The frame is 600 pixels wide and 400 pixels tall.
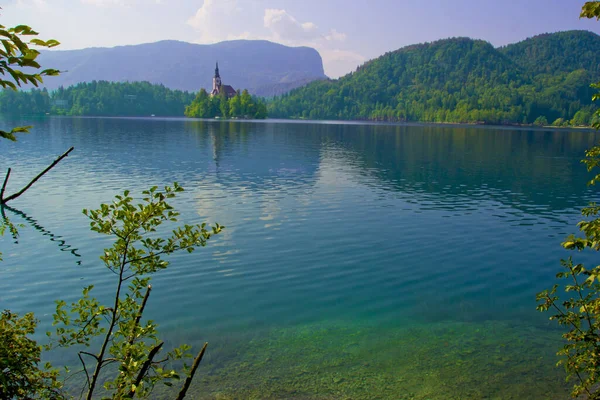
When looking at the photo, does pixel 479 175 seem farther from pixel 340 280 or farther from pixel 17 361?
pixel 17 361

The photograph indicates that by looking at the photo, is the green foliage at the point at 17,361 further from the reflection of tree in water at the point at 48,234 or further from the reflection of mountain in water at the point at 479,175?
the reflection of mountain in water at the point at 479,175

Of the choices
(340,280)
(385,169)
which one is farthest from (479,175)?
(340,280)

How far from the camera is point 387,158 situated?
2638 inches

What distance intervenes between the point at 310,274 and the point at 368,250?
15.3 feet

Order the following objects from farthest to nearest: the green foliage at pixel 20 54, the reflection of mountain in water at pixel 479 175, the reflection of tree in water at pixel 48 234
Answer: the reflection of mountain in water at pixel 479 175
the reflection of tree in water at pixel 48 234
the green foliage at pixel 20 54

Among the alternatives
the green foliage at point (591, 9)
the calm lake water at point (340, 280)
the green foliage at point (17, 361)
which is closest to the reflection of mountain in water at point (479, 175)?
the calm lake water at point (340, 280)

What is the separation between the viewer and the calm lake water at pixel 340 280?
12359mm

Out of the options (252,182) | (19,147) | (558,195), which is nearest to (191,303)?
(252,182)

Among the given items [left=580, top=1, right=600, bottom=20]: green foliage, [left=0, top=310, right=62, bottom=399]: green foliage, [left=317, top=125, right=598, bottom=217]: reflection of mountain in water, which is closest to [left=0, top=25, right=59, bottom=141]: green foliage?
[left=0, top=310, right=62, bottom=399]: green foliage

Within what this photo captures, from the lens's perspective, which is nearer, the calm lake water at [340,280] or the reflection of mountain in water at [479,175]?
the calm lake water at [340,280]

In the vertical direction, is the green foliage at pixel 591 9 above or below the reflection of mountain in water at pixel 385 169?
above

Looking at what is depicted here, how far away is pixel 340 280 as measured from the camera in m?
19.1

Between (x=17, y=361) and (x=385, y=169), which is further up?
(x=17, y=361)

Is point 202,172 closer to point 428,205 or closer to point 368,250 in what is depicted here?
point 428,205
